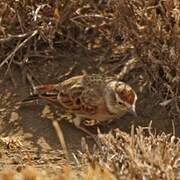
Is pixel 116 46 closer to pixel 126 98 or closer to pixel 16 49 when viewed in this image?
pixel 16 49

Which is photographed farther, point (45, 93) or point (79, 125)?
point (45, 93)

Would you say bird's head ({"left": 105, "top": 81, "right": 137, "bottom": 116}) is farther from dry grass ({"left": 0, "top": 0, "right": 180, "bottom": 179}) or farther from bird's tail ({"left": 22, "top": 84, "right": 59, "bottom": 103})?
bird's tail ({"left": 22, "top": 84, "right": 59, "bottom": 103})

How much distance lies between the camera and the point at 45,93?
24.6 ft

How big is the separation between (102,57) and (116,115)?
38.6 inches

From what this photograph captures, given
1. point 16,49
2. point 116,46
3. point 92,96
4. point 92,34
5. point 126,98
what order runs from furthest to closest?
1. point 92,34
2. point 116,46
3. point 16,49
4. point 92,96
5. point 126,98

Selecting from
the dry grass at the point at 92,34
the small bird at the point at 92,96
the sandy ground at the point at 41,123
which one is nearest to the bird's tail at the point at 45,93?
the small bird at the point at 92,96

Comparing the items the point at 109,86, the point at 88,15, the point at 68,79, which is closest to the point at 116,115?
the point at 109,86

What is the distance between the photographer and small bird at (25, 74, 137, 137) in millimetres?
7094

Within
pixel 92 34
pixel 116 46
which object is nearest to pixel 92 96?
pixel 116 46

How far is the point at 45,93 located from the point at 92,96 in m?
0.47

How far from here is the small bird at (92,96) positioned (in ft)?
23.3

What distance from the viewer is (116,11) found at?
738 cm

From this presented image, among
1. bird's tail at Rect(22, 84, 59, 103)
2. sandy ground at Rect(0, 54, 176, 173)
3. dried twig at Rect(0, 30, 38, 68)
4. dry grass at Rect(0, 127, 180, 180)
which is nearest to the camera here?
dry grass at Rect(0, 127, 180, 180)

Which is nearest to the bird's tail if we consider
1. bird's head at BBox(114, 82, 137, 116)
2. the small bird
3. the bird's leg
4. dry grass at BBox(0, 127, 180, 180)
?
the small bird
